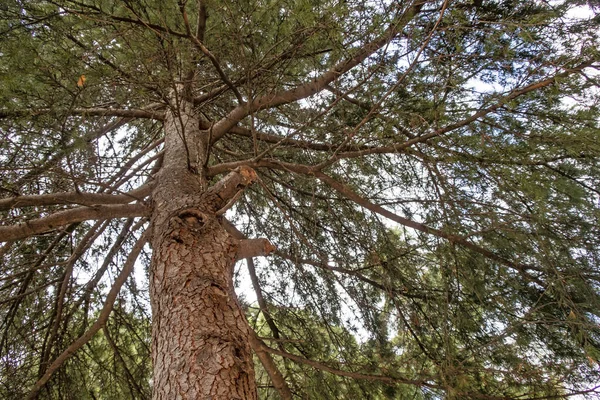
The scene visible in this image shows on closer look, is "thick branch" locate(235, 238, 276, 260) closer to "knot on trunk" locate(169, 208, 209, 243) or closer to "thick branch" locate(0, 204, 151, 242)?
"knot on trunk" locate(169, 208, 209, 243)

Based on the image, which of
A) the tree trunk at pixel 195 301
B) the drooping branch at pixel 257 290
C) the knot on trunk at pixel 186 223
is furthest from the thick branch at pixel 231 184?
the drooping branch at pixel 257 290

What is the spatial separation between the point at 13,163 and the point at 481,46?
3411mm

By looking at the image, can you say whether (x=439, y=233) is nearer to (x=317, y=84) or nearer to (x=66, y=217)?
(x=317, y=84)

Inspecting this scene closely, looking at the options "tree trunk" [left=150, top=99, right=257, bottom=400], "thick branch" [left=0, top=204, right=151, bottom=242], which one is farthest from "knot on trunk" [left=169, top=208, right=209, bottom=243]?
"thick branch" [left=0, top=204, right=151, bottom=242]

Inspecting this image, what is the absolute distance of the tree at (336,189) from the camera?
2.22 m

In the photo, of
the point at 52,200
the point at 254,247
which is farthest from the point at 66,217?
the point at 254,247

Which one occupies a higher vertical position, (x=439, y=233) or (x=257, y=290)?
(x=257, y=290)

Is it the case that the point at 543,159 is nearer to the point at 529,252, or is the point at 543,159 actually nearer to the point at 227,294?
the point at 529,252

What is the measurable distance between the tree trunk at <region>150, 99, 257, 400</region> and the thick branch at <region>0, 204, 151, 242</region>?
154 mm

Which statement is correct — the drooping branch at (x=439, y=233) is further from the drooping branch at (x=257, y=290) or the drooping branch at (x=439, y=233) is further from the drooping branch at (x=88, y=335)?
the drooping branch at (x=88, y=335)

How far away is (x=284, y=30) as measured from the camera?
8.74 ft

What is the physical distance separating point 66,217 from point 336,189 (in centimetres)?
175

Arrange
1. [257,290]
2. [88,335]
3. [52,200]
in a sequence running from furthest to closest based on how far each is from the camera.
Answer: [257,290] → [88,335] → [52,200]

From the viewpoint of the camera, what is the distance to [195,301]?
1.78m
